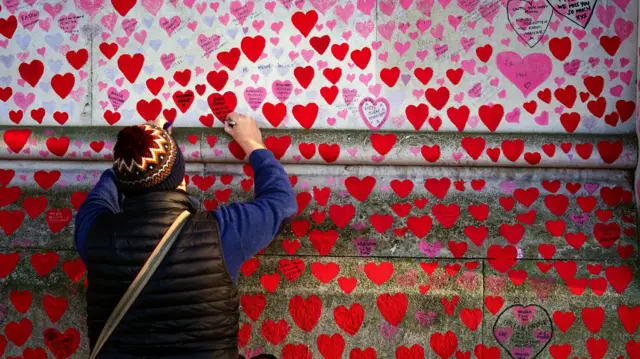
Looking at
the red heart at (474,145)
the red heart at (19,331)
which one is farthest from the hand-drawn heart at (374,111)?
the red heart at (19,331)

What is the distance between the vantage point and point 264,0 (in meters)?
3.67

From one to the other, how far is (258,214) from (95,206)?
2.51 ft

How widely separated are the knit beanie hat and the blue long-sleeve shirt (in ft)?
0.89

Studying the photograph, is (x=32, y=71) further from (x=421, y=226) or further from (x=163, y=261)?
(x=421, y=226)

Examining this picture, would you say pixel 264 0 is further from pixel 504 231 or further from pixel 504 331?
pixel 504 331

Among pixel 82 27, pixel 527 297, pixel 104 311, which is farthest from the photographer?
pixel 82 27

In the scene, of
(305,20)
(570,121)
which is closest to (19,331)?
(305,20)

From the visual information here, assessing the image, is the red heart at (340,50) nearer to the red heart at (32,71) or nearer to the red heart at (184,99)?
the red heart at (184,99)

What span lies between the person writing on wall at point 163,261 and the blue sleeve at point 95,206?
14 millimetres

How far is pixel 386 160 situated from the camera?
11.8 feet

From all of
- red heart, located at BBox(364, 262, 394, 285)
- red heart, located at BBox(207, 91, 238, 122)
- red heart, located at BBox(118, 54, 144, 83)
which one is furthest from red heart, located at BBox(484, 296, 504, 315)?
red heart, located at BBox(118, 54, 144, 83)

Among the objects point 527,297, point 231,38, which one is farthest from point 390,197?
point 231,38

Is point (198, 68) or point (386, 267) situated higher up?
point (198, 68)

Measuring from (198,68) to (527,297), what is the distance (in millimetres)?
2514
